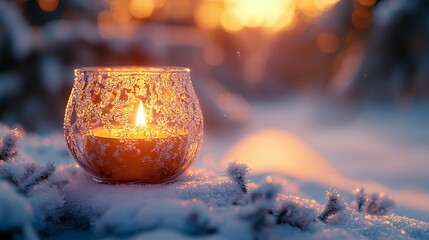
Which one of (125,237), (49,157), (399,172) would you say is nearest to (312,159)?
(399,172)

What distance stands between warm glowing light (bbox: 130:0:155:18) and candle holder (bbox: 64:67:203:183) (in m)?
16.4

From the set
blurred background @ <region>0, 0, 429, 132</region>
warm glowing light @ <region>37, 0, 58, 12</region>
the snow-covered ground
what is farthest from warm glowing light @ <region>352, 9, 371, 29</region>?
warm glowing light @ <region>37, 0, 58, 12</region>

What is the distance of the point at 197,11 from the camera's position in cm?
1908

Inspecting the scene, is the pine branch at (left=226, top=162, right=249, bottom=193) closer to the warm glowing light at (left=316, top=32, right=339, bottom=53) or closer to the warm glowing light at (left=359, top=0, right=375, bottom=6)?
the warm glowing light at (left=359, top=0, right=375, bottom=6)

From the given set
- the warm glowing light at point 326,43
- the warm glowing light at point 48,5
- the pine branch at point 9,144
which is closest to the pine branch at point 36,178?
the pine branch at point 9,144

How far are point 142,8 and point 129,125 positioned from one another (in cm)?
1725

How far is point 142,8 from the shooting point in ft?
59.1

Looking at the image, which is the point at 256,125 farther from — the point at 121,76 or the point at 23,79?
the point at 121,76

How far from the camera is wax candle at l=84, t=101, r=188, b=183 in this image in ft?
4.55

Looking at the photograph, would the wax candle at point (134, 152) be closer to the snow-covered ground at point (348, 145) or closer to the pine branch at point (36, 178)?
the pine branch at point (36, 178)

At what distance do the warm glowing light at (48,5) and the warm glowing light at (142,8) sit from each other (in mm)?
4520

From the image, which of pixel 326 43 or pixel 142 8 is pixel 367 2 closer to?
pixel 326 43

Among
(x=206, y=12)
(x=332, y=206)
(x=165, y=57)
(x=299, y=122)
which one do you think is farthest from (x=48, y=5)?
(x=332, y=206)

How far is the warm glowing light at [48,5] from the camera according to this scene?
1325 centimetres
